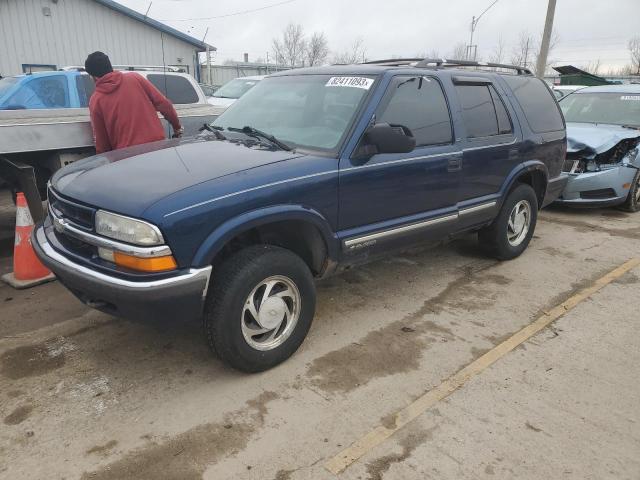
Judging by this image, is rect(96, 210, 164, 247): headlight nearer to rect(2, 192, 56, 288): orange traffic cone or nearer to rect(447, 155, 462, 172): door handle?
rect(2, 192, 56, 288): orange traffic cone

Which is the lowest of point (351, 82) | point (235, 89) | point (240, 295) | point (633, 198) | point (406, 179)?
point (633, 198)

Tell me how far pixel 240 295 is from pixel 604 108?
7760 millimetres

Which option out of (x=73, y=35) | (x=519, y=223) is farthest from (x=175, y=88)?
(x=73, y=35)

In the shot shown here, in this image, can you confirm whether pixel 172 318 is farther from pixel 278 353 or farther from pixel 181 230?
pixel 278 353

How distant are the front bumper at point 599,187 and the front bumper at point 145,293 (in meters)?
6.07

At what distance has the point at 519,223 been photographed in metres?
5.26

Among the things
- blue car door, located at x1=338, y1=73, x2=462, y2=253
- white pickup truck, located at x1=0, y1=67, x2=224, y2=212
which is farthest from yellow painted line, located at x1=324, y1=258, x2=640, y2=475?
white pickup truck, located at x1=0, y1=67, x2=224, y2=212

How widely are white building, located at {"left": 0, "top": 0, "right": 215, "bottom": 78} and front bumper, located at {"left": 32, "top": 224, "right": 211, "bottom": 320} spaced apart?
15.1 metres

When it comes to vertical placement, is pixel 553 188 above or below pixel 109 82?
below

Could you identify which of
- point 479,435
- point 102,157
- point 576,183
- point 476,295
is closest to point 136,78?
point 102,157

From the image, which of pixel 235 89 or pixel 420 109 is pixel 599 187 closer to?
pixel 420 109

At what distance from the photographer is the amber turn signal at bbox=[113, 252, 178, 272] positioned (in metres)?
2.59

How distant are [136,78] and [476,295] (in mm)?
3706

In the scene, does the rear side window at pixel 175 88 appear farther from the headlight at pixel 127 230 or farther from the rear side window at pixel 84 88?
the headlight at pixel 127 230
